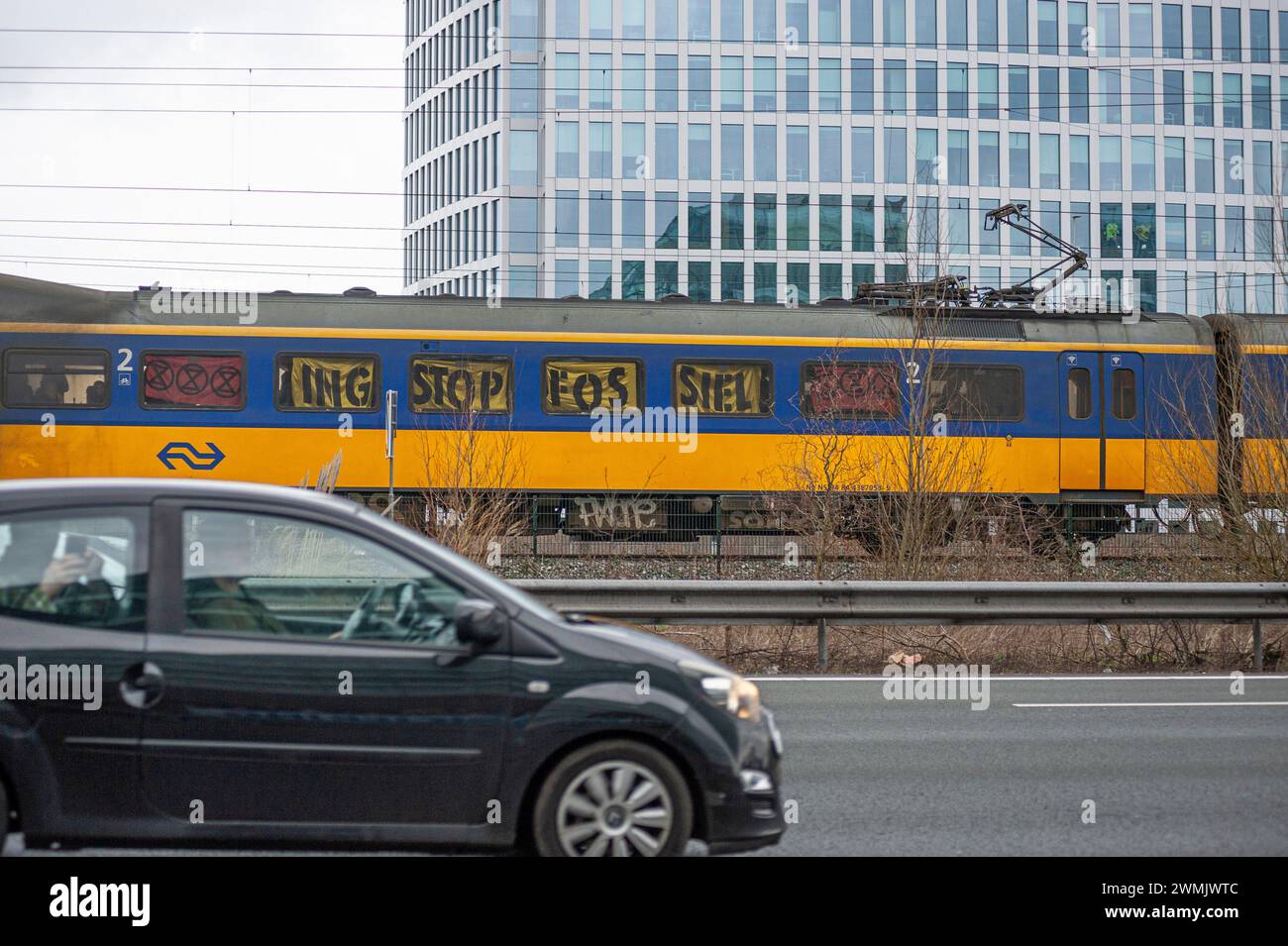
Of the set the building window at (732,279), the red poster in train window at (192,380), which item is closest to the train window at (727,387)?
the red poster in train window at (192,380)

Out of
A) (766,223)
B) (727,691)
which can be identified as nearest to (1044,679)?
(727,691)

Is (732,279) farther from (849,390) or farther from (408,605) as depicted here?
(408,605)

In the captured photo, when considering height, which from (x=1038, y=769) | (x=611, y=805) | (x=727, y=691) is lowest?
(x=1038, y=769)

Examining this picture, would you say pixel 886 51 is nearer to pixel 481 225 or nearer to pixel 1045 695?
pixel 481 225

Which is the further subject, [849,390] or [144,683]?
[849,390]

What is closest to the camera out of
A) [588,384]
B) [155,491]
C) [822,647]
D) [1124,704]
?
[155,491]

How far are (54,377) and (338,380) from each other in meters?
3.89

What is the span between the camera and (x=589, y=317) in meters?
21.9

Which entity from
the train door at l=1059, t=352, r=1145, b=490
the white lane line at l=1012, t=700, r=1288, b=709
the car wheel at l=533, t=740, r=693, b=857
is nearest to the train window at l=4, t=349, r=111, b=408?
the train door at l=1059, t=352, r=1145, b=490

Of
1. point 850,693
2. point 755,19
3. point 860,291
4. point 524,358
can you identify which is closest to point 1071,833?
point 850,693

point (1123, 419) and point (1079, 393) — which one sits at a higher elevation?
point (1079, 393)

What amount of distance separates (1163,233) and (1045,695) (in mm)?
51474
